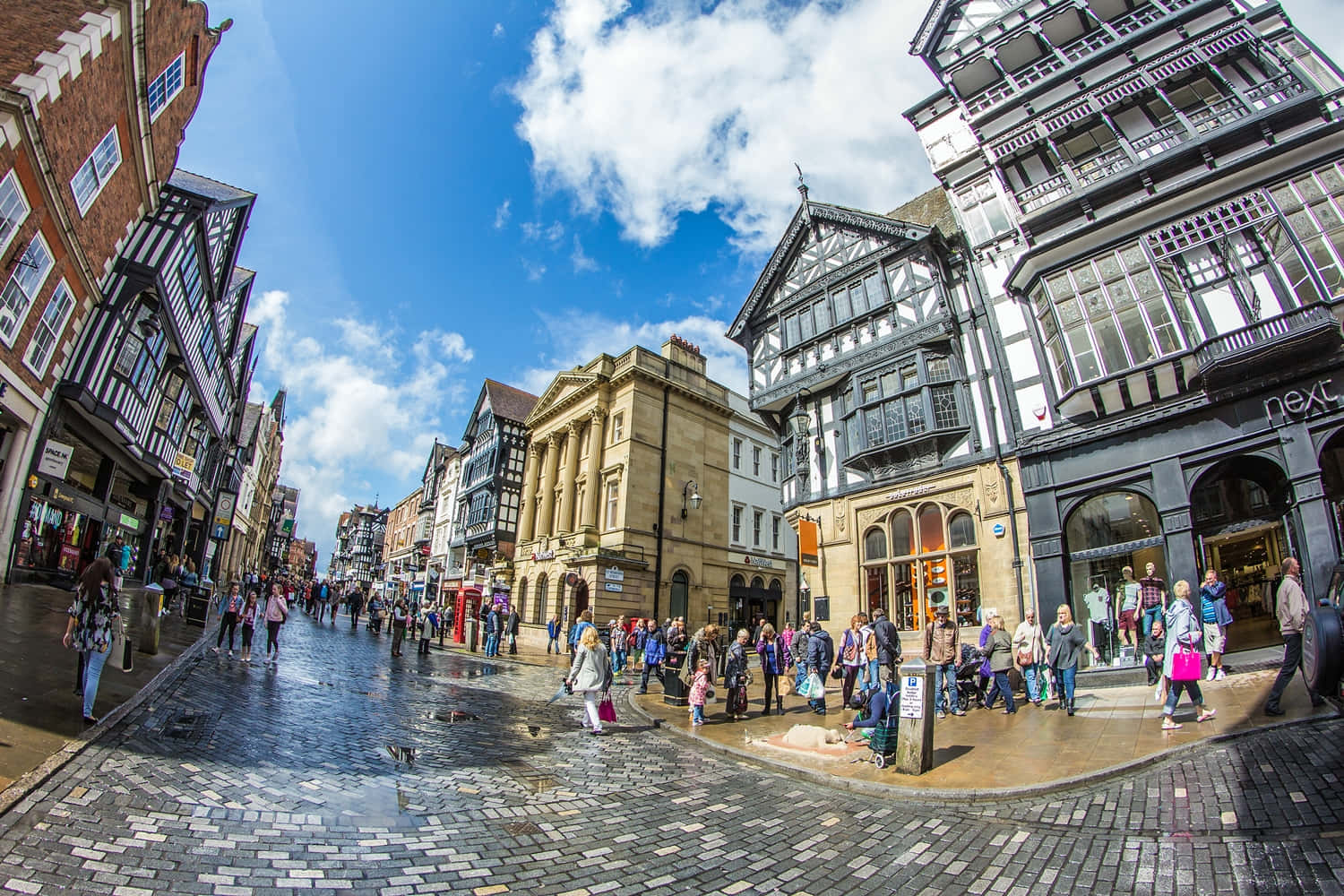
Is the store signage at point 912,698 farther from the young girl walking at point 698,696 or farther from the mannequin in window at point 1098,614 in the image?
the mannequin in window at point 1098,614

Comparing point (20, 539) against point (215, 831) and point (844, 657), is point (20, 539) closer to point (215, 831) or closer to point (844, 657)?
point (215, 831)

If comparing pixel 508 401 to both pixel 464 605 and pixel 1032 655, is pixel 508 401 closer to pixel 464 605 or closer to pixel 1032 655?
pixel 464 605

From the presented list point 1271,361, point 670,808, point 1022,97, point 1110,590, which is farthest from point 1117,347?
point 670,808

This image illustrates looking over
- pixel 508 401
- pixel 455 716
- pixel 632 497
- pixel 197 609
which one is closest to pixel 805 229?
pixel 632 497

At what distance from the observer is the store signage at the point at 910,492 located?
15578 mm

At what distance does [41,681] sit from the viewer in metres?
6.96

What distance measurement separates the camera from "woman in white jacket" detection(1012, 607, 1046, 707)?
9898 mm

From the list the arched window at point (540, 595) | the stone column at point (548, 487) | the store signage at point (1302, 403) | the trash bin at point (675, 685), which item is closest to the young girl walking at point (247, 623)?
the trash bin at point (675, 685)

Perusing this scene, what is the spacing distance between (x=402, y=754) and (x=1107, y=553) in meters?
14.0

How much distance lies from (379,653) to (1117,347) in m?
22.1

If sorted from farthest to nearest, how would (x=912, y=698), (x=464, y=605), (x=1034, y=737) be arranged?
(x=464, y=605), (x=1034, y=737), (x=912, y=698)

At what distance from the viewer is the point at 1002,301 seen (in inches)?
590

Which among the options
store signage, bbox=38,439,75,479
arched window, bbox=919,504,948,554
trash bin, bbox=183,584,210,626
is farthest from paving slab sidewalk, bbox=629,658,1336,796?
store signage, bbox=38,439,75,479

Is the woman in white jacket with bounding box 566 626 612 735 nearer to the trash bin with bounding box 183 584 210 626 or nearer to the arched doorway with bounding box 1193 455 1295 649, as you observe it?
the arched doorway with bounding box 1193 455 1295 649
